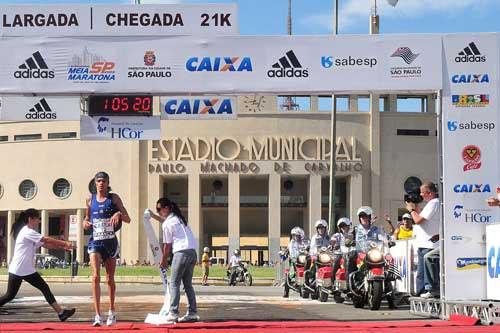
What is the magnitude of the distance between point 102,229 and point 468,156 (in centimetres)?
595

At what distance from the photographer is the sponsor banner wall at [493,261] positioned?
12570 millimetres

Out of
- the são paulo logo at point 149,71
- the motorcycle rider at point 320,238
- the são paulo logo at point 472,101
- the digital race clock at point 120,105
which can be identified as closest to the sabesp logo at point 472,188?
the são paulo logo at point 472,101

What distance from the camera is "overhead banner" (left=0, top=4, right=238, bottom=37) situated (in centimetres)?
1347

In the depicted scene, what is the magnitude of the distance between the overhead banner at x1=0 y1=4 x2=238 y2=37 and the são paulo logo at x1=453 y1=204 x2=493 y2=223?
15.2ft

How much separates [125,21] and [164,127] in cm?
6284

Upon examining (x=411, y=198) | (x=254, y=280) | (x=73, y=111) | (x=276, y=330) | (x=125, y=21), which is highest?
(x=125, y=21)

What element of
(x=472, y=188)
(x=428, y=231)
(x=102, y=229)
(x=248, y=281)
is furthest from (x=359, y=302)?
(x=248, y=281)

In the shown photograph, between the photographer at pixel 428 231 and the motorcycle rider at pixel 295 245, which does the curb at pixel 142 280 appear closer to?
the motorcycle rider at pixel 295 245

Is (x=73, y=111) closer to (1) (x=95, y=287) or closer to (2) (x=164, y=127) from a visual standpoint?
(1) (x=95, y=287)

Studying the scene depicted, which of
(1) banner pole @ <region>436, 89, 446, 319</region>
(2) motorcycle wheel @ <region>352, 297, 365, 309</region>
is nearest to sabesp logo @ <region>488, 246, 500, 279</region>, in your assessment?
(1) banner pole @ <region>436, 89, 446, 319</region>

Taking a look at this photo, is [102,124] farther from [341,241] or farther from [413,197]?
[341,241]

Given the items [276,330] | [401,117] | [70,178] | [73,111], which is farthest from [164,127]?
[276,330]

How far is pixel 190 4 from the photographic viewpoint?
44.4ft

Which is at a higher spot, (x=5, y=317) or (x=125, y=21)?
(x=125, y=21)
